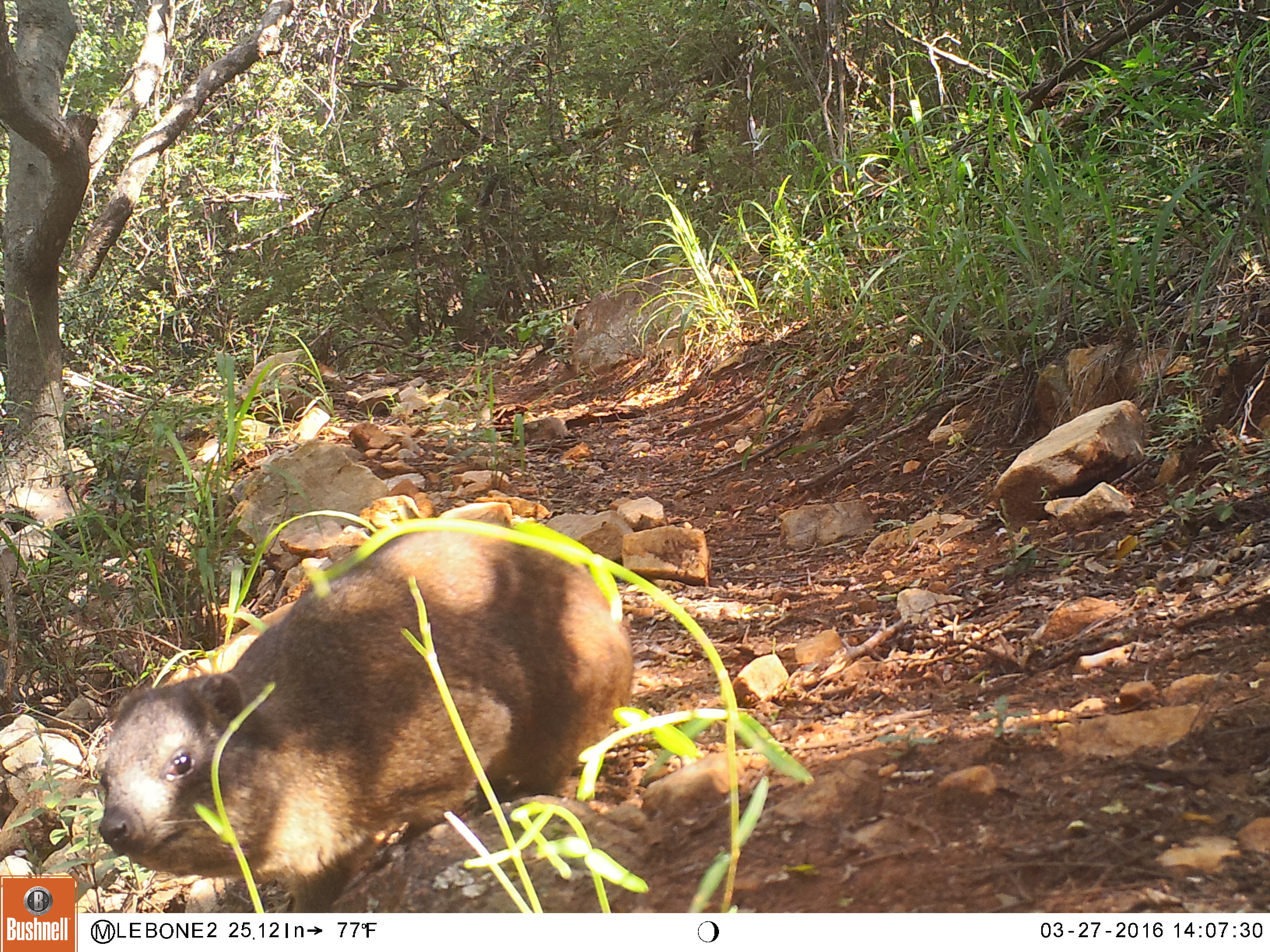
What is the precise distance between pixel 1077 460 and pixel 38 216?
542 centimetres

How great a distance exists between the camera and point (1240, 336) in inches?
130

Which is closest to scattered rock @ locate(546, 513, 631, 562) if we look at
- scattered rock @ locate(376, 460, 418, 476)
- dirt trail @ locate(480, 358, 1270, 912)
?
dirt trail @ locate(480, 358, 1270, 912)

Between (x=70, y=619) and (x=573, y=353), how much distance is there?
4176 mm

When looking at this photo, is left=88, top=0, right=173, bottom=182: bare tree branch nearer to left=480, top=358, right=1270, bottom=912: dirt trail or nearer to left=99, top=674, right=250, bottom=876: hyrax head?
left=480, top=358, right=1270, bottom=912: dirt trail

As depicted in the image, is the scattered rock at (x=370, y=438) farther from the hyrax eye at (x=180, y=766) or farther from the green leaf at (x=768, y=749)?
the green leaf at (x=768, y=749)

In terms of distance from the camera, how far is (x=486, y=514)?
3.64 meters

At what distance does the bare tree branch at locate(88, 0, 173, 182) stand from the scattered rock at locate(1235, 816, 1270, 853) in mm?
7587

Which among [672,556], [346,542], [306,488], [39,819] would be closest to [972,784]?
[672,556]

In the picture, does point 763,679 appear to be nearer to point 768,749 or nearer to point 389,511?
point 768,749

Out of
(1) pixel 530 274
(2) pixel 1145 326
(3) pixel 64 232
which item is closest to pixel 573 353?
(1) pixel 530 274

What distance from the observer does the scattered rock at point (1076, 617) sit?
2490 mm

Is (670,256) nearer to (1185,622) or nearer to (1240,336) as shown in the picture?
(1240,336)

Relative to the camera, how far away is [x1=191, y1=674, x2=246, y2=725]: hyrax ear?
7.78 ft
